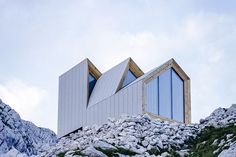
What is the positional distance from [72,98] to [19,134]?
1078 inches

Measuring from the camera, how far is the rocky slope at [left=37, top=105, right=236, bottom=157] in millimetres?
20625

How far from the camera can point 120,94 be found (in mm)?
33438

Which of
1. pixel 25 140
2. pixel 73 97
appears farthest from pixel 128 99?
pixel 25 140

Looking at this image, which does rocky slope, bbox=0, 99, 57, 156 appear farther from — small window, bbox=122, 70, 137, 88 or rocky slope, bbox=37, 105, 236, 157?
rocky slope, bbox=37, 105, 236, 157

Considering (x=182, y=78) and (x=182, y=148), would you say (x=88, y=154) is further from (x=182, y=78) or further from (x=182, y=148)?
(x=182, y=78)

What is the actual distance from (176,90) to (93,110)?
5895 mm

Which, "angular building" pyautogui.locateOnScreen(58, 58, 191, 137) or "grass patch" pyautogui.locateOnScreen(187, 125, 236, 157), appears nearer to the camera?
"grass patch" pyautogui.locateOnScreen(187, 125, 236, 157)

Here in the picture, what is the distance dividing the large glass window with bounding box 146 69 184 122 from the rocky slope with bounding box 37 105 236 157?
5.36 m

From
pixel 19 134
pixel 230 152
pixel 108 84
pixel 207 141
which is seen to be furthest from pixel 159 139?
pixel 19 134

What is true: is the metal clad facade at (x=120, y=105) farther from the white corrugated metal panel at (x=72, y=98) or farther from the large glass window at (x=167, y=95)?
the white corrugated metal panel at (x=72, y=98)

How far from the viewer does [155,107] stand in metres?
33.0

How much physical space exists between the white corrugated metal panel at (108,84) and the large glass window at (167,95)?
290 centimetres

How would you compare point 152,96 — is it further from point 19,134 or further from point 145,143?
point 19,134

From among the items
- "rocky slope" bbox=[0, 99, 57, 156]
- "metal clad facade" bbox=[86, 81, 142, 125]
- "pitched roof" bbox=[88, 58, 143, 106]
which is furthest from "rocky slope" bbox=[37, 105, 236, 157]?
"rocky slope" bbox=[0, 99, 57, 156]
